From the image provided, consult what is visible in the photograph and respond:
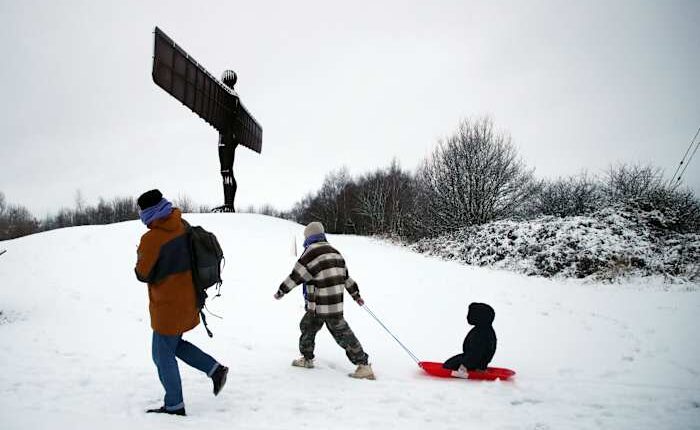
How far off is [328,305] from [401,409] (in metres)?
1.33

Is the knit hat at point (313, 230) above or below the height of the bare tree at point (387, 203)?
below

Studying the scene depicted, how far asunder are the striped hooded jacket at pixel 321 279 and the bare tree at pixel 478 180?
1755 cm

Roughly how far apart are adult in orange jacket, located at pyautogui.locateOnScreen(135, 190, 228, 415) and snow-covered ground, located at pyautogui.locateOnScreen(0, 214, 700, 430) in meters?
0.40

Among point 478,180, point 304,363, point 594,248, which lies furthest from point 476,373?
point 478,180

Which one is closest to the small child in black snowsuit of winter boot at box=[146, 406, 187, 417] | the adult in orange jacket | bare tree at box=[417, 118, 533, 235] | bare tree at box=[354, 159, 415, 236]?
winter boot at box=[146, 406, 187, 417]

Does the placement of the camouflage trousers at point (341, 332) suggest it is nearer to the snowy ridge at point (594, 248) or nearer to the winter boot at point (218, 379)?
the winter boot at point (218, 379)

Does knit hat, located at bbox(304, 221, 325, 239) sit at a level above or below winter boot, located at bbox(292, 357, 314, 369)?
above

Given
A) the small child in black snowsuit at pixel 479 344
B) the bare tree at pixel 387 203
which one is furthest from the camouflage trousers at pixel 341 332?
the bare tree at pixel 387 203

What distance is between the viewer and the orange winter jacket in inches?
116

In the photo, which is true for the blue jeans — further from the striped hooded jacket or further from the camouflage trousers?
the camouflage trousers

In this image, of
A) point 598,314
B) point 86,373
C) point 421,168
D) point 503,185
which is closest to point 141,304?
point 86,373

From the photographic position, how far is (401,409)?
338 cm

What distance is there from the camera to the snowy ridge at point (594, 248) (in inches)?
368

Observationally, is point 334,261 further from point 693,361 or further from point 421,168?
point 421,168
